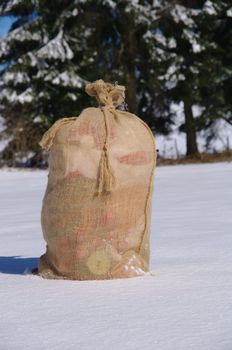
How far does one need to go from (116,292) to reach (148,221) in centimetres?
62

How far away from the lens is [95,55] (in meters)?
20.0

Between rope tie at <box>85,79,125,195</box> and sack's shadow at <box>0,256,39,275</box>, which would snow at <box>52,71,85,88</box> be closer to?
sack's shadow at <box>0,256,39,275</box>

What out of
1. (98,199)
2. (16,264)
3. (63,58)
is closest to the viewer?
(98,199)

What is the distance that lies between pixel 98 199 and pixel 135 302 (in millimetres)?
760

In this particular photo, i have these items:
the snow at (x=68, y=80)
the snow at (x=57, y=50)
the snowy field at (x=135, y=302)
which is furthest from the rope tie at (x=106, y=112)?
the snow at (x=57, y=50)

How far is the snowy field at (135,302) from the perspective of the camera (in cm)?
265

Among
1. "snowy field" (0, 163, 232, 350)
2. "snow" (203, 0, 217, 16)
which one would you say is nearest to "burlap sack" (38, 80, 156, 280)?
"snowy field" (0, 163, 232, 350)

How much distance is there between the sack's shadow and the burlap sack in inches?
14.3

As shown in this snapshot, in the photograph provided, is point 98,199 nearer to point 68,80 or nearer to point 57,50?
point 68,80

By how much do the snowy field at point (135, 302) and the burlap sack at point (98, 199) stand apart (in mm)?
128

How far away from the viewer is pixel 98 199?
3811 millimetres

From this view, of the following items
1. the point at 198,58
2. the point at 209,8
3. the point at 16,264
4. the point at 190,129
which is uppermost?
the point at 209,8

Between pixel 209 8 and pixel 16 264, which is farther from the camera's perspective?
pixel 209 8

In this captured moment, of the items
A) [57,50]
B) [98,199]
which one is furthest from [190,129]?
[98,199]
